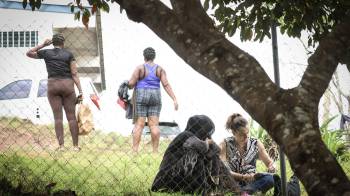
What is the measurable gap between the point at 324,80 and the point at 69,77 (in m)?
4.22

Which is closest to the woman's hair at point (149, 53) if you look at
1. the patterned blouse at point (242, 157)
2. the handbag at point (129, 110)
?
the handbag at point (129, 110)

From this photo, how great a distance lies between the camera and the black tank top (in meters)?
6.45

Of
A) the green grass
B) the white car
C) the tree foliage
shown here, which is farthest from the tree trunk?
the white car

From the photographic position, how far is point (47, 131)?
10227 millimetres

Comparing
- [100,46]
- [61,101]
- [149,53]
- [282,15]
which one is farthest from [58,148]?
[100,46]

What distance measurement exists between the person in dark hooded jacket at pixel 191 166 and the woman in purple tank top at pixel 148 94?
6.52 feet

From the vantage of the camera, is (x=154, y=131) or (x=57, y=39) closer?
(x=57, y=39)

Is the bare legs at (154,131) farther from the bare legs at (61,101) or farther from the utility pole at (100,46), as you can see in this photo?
the utility pole at (100,46)

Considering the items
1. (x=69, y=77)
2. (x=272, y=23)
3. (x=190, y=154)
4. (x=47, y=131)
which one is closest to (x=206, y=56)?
(x=272, y=23)

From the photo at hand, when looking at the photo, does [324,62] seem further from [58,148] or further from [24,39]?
[24,39]

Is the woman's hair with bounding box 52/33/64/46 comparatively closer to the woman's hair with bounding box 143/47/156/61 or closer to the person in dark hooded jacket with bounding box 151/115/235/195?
the woman's hair with bounding box 143/47/156/61

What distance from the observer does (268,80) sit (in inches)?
114

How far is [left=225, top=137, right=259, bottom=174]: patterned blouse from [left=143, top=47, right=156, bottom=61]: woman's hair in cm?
211

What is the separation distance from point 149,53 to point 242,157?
2.27 metres
